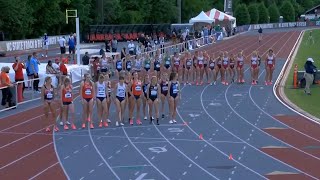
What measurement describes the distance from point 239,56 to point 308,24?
9721 centimetres

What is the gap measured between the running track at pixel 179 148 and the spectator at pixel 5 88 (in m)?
0.94

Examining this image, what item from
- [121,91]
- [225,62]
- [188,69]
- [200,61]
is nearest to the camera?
[121,91]

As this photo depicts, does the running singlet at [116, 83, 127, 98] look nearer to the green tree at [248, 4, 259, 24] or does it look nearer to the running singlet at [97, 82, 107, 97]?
the running singlet at [97, 82, 107, 97]

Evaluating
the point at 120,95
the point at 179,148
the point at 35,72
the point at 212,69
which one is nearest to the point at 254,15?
the point at 212,69

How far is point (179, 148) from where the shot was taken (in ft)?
50.3

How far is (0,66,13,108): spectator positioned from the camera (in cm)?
2148

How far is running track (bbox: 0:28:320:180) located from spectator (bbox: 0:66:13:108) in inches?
37.2

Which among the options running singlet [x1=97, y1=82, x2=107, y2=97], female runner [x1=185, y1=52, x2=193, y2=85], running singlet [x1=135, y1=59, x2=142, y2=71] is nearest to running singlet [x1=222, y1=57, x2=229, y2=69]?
female runner [x1=185, y1=52, x2=193, y2=85]

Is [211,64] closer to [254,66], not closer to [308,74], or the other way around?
[254,66]

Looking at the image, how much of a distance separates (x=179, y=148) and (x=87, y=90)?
11.8 feet

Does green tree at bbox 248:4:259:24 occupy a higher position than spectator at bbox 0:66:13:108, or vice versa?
green tree at bbox 248:4:259:24

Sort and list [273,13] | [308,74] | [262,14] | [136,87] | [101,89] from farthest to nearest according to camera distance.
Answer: [273,13] → [262,14] → [308,74] → [136,87] → [101,89]

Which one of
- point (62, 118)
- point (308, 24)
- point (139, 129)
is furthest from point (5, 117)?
point (308, 24)

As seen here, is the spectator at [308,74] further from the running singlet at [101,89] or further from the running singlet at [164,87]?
the running singlet at [101,89]
